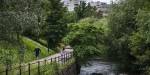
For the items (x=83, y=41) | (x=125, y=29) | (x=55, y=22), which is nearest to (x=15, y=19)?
(x=83, y=41)

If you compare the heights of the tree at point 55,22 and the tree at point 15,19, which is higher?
the tree at point 15,19

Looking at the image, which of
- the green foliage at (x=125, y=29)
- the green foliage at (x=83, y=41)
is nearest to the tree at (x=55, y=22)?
the green foliage at (x=125, y=29)

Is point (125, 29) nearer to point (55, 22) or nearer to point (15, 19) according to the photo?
point (55, 22)

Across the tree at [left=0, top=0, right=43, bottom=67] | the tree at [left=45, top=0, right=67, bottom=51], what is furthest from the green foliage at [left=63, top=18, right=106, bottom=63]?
the tree at [left=0, top=0, right=43, bottom=67]

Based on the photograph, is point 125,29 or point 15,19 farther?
point 125,29

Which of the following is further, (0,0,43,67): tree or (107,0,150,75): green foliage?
(107,0,150,75): green foliage

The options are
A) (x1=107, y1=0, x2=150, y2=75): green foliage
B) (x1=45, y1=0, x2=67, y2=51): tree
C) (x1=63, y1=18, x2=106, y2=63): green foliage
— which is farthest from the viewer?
A: (x1=45, y1=0, x2=67, y2=51): tree

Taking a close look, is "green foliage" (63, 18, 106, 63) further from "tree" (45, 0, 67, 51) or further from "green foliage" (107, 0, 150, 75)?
"tree" (45, 0, 67, 51)

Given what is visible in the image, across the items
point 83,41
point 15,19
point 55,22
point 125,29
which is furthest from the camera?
point 55,22

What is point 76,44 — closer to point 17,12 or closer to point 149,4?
point 149,4

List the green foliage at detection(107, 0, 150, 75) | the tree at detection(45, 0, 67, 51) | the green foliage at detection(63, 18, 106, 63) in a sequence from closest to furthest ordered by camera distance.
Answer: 1. the green foliage at detection(63, 18, 106, 63)
2. the green foliage at detection(107, 0, 150, 75)
3. the tree at detection(45, 0, 67, 51)

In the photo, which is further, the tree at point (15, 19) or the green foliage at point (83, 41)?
the green foliage at point (83, 41)

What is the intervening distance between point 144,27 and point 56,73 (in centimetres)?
955

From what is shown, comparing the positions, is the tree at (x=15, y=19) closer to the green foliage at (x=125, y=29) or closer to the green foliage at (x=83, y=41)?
the green foliage at (x=83, y=41)
